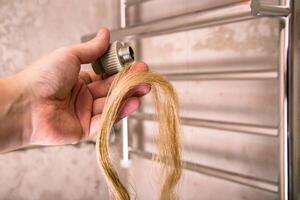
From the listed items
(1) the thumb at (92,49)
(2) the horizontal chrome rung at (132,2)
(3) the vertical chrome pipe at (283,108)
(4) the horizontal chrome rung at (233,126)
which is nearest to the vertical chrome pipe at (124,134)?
(2) the horizontal chrome rung at (132,2)

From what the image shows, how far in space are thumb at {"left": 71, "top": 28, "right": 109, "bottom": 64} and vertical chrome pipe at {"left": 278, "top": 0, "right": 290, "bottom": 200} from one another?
0.33 m

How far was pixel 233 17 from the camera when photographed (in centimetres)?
71

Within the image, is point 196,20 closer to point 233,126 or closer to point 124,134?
point 233,126

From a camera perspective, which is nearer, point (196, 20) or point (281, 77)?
point (281, 77)

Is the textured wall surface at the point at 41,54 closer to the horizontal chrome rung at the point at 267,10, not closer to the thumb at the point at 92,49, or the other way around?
the thumb at the point at 92,49

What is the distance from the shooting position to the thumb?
26.7 inches

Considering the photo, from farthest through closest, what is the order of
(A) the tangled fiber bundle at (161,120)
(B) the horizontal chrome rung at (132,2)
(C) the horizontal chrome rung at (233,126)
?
1. (B) the horizontal chrome rung at (132,2)
2. (C) the horizontal chrome rung at (233,126)
3. (A) the tangled fiber bundle at (161,120)

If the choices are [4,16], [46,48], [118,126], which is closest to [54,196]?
[118,126]

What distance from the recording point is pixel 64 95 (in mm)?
737

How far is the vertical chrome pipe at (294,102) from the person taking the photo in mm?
635

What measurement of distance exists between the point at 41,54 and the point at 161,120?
62 cm

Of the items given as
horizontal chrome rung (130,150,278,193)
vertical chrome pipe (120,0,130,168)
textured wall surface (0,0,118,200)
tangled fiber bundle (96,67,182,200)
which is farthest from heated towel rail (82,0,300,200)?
textured wall surface (0,0,118,200)

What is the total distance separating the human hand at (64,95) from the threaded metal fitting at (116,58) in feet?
0.05

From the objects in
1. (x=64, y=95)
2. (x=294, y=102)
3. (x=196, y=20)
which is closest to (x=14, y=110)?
(x=64, y=95)
